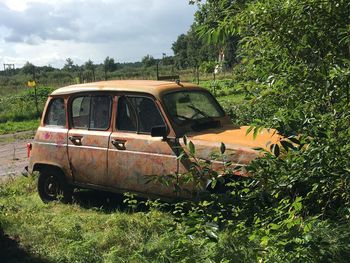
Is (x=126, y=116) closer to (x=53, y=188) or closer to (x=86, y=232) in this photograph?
(x=86, y=232)

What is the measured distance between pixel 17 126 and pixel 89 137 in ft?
49.8

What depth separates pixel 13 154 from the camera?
13.1 metres

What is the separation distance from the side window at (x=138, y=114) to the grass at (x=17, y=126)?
13.9 meters

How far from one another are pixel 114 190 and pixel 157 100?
1366 mm

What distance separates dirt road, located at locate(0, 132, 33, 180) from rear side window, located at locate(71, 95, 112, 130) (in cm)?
316

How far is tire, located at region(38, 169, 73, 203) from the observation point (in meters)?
6.96

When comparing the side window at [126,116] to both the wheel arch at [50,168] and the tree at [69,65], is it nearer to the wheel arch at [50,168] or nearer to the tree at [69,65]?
the wheel arch at [50,168]

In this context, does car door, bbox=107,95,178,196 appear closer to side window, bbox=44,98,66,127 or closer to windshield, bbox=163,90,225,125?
windshield, bbox=163,90,225,125

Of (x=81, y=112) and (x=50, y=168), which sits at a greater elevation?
(x=81, y=112)

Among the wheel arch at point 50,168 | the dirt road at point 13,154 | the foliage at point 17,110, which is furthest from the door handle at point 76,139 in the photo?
the foliage at point 17,110

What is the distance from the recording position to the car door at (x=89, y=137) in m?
6.41

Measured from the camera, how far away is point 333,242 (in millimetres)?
2627

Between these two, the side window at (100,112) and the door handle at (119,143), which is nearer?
the door handle at (119,143)

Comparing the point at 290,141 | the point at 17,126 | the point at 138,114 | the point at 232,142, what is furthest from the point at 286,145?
the point at 17,126
